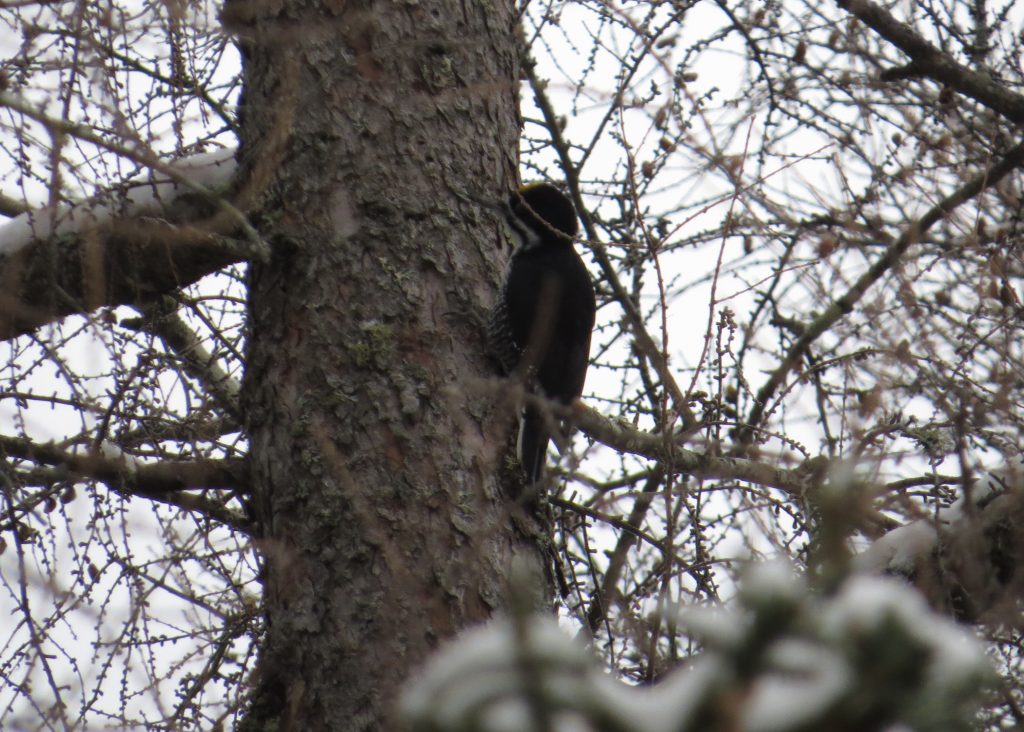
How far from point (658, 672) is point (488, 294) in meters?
1.25

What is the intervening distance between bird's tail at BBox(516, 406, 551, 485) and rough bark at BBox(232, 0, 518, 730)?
19 cm

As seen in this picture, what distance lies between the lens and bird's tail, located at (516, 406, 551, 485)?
130 inches

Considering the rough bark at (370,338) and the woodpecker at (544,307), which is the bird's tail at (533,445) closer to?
the woodpecker at (544,307)

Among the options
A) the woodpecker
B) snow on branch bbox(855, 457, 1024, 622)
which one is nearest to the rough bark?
the woodpecker

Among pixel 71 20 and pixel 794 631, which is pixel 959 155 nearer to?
pixel 71 20

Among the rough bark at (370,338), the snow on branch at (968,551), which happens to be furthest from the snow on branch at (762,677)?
the rough bark at (370,338)

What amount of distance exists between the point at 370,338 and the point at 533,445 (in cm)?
66

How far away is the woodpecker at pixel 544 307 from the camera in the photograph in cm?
349

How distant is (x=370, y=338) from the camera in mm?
3113

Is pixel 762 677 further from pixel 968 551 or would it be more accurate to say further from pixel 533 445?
pixel 533 445

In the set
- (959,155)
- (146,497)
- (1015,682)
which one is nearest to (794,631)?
(1015,682)

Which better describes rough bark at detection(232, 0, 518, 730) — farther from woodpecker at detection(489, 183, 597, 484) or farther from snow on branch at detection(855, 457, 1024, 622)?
snow on branch at detection(855, 457, 1024, 622)

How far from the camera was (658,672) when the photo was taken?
2.77 m

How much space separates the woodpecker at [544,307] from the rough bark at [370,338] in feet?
0.47
